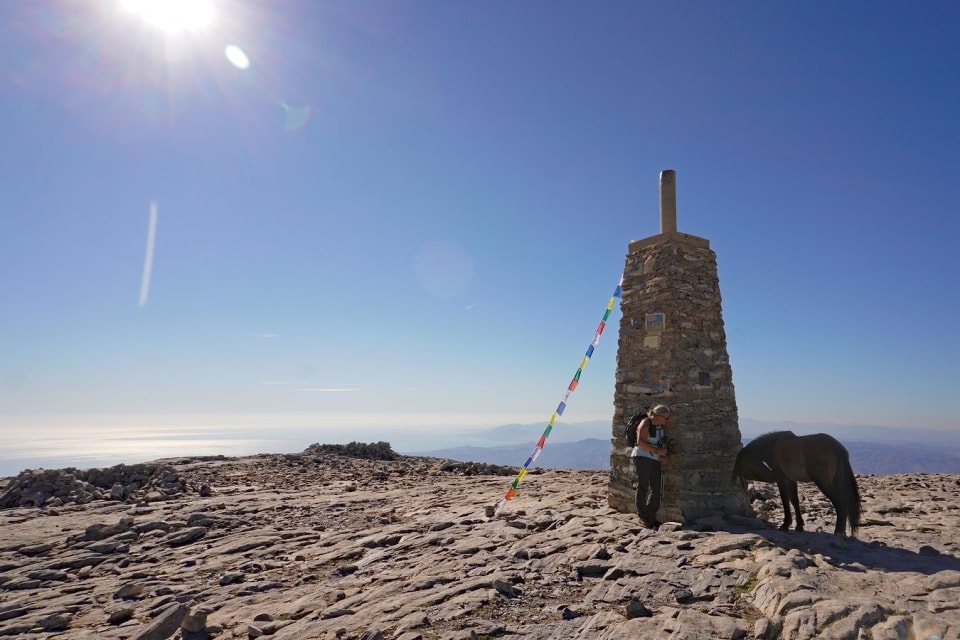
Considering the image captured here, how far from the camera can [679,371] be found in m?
10.8

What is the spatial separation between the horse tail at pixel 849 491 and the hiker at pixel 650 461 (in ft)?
9.67

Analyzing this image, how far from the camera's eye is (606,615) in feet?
21.2

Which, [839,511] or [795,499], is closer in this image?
[839,511]

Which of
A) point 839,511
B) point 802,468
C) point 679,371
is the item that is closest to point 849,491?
point 839,511

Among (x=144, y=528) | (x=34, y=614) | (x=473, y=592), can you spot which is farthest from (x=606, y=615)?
(x=144, y=528)

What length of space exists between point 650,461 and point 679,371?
6.51 feet

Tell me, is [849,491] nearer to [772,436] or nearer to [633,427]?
[772,436]

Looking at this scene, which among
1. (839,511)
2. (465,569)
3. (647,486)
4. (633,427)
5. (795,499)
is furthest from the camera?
(633,427)

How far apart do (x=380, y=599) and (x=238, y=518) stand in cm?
778

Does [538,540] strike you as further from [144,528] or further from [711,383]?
[144,528]

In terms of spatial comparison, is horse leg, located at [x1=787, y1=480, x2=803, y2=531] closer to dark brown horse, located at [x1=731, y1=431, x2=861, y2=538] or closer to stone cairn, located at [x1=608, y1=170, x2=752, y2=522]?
dark brown horse, located at [x1=731, y1=431, x2=861, y2=538]

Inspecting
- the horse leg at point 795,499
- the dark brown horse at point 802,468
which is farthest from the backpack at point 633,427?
the horse leg at point 795,499

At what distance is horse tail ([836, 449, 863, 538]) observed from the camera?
359 inches

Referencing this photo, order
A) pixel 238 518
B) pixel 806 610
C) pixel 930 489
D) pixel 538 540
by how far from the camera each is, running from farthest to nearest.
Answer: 1. pixel 930 489
2. pixel 238 518
3. pixel 538 540
4. pixel 806 610
